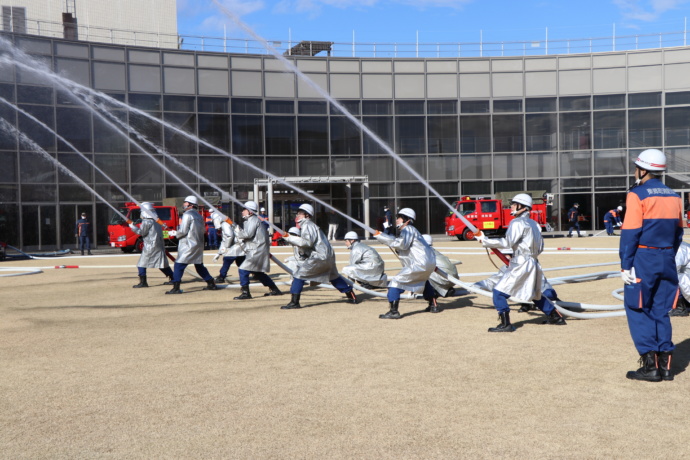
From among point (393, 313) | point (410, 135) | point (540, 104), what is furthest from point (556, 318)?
point (540, 104)

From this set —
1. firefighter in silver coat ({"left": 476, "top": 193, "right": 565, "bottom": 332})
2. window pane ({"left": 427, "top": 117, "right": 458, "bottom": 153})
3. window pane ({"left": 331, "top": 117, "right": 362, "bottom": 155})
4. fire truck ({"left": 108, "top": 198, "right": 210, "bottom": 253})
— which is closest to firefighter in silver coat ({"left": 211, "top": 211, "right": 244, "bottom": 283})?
firefighter in silver coat ({"left": 476, "top": 193, "right": 565, "bottom": 332})

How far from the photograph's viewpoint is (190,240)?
14.4 meters

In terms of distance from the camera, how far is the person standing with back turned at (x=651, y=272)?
6082mm

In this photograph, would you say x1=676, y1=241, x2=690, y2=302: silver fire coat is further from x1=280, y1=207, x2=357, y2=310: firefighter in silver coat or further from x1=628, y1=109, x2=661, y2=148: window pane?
x1=628, y1=109, x2=661, y2=148: window pane

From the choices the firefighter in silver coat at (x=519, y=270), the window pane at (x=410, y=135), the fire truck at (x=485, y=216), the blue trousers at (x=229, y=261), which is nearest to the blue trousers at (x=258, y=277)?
the blue trousers at (x=229, y=261)

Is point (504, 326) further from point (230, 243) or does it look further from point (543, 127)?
point (543, 127)

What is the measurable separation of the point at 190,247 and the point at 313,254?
3739 millimetres

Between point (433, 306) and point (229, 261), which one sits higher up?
point (229, 261)

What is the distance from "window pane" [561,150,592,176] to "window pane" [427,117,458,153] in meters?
6.21

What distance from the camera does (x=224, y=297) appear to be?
13344mm

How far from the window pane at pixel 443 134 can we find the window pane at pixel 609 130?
7972 mm

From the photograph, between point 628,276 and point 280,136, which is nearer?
point 628,276

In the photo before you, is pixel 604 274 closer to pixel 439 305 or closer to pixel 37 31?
pixel 439 305

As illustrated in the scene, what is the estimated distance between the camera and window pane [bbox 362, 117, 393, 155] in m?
37.3
